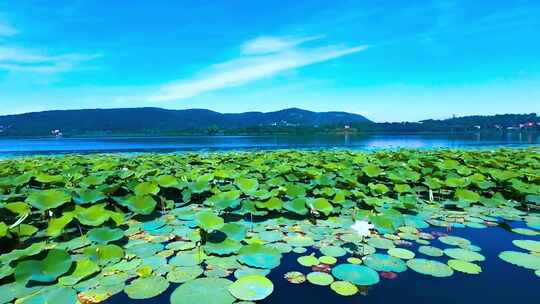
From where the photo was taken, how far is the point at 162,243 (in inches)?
130

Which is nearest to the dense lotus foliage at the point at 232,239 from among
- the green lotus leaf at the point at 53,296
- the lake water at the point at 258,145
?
the green lotus leaf at the point at 53,296

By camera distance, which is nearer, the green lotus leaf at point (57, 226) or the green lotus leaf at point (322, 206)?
the green lotus leaf at point (57, 226)

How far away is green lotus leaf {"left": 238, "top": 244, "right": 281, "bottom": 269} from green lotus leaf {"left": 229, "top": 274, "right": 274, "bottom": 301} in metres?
0.28

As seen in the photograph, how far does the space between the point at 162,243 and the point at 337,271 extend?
1.77 metres

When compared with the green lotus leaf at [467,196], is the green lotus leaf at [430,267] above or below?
below

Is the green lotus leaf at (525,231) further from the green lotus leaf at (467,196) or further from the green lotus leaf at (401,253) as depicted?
the green lotus leaf at (401,253)

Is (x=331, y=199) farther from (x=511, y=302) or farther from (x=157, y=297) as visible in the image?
(x=157, y=297)

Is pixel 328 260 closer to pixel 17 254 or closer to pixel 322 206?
pixel 322 206

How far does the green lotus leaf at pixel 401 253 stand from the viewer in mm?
2930

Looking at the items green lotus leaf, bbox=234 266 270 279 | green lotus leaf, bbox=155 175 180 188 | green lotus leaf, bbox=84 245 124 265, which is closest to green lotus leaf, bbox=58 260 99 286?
green lotus leaf, bbox=84 245 124 265

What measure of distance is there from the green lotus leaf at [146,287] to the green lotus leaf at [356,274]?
4.37 ft

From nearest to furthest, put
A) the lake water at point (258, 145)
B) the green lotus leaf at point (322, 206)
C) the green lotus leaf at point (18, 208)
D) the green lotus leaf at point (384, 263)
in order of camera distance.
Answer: the green lotus leaf at point (384, 263) < the green lotus leaf at point (18, 208) < the green lotus leaf at point (322, 206) < the lake water at point (258, 145)

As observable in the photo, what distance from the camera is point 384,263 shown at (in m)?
2.80

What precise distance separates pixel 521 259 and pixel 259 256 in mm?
2313
